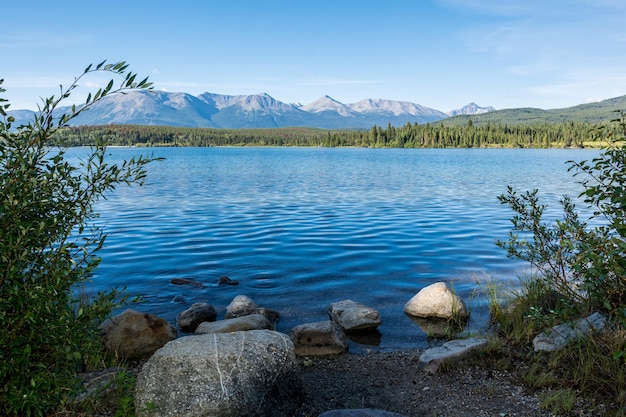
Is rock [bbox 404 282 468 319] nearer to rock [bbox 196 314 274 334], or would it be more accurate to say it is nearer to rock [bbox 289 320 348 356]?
rock [bbox 289 320 348 356]

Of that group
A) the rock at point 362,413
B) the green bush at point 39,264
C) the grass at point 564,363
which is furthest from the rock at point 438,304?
the green bush at point 39,264

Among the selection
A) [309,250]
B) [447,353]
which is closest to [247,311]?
[447,353]

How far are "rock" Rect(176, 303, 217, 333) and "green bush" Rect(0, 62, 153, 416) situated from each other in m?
6.29

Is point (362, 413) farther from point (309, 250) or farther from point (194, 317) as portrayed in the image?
point (309, 250)

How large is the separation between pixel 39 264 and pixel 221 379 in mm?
3043

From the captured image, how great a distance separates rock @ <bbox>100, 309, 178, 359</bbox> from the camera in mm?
10430

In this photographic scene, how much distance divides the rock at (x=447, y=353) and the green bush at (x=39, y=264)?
6.05 m

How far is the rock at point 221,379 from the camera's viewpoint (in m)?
6.75

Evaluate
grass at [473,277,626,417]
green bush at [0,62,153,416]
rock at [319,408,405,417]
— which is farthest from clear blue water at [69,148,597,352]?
green bush at [0,62,153,416]

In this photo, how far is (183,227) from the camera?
27.6m

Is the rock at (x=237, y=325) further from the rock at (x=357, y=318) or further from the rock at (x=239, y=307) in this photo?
the rock at (x=357, y=318)

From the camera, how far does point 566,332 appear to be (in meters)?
8.91

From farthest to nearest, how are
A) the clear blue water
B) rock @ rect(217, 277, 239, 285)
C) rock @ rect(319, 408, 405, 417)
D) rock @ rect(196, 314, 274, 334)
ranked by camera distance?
rock @ rect(217, 277, 239, 285) → the clear blue water → rock @ rect(196, 314, 274, 334) → rock @ rect(319, 408, 405, 417)

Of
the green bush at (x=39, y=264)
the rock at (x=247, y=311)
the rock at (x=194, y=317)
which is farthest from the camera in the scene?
the rock at (x=247, y=311)
